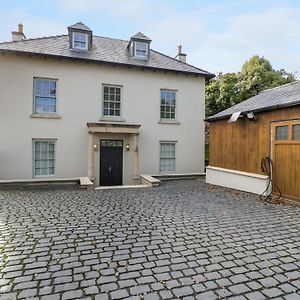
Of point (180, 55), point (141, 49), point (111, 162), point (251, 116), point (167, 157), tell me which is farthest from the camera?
point (180, 55)

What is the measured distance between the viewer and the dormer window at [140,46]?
14242 mm

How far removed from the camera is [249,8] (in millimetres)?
9414

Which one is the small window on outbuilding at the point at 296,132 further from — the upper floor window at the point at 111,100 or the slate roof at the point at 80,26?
the slate roof at the point at 80,26

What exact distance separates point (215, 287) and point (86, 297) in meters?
1.63

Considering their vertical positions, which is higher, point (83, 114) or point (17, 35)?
point (17, 35)

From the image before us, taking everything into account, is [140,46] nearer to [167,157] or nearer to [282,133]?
Result: [167,157]

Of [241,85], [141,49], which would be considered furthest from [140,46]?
[241,85]

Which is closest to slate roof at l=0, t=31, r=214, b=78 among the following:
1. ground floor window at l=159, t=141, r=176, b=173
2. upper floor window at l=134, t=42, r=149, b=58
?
upper floor window at l=134, t=42, r=149, b=58

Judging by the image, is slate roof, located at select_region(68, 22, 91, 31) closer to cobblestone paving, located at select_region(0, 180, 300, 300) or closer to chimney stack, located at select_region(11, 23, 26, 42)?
chimney stack, located at select_region(11, 23, 26, 42)

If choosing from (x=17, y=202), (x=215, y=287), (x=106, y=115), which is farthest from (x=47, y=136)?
(x=215, y=287)

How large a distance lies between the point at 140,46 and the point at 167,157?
6941 mm

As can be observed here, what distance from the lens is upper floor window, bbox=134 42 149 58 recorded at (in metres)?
14.3

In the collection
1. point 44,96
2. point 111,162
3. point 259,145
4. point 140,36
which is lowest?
point 111,162

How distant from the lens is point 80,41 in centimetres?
1331
